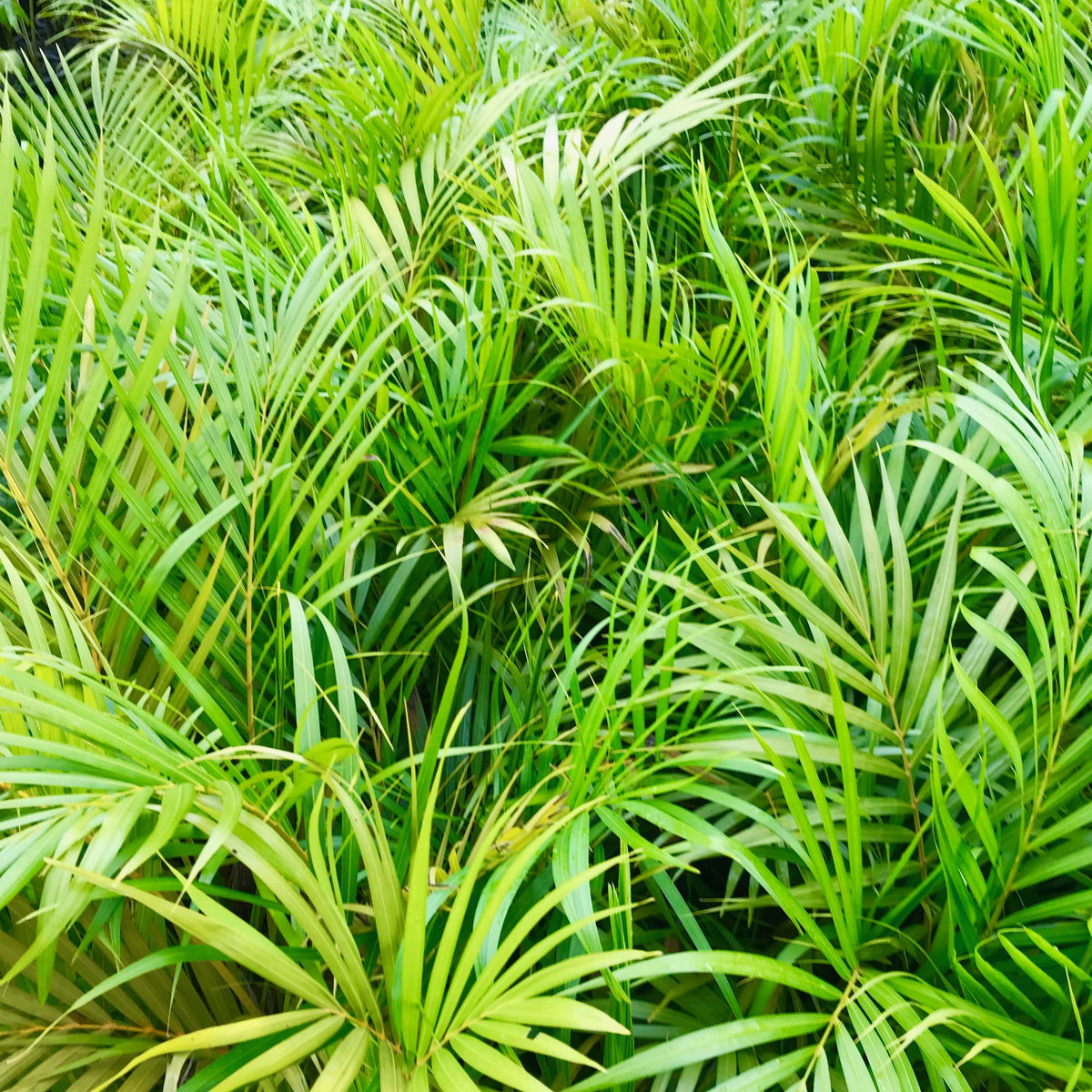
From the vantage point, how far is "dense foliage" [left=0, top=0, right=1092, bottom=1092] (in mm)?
442

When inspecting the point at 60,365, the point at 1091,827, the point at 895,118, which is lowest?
the point at 1091,827

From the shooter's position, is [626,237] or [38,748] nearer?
[38,748]

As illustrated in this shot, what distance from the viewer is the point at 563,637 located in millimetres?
754

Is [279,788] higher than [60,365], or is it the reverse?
[60,365]

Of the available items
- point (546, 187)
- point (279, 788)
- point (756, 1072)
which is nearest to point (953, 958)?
point (756, 1072)

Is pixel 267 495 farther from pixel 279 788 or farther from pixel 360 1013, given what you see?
pixel 360 1013

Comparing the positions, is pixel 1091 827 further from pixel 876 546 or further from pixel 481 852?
pixel 481 852

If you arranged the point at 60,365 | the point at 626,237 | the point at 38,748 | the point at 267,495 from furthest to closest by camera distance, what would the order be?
the point at 626,237
the point at 267,495
the point at 60,365
the point at 38,748

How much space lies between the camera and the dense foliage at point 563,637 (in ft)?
1.45

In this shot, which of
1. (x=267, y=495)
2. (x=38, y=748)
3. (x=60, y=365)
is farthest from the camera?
(x=267, y=495)

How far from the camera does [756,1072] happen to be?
1.49 ft

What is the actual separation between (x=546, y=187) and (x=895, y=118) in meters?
0.41

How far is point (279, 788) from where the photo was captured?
0.62 meters

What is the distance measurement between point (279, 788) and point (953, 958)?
412mm
